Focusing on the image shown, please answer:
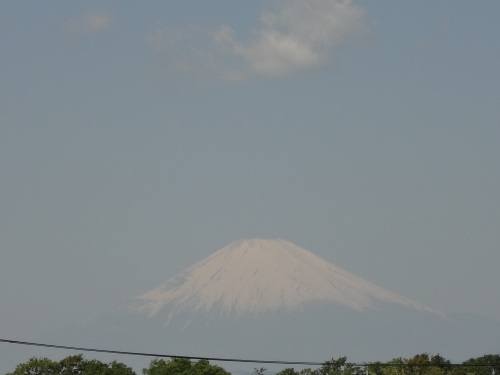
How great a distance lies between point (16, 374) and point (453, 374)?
176 feet

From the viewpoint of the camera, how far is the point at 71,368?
432ft

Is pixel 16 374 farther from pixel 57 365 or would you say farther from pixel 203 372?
pixel 203 372

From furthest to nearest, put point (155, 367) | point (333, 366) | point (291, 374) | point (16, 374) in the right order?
point (291, 374) < point (333, 366) < point (155, 367) < point (16, 374)

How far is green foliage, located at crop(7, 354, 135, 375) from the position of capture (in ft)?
418

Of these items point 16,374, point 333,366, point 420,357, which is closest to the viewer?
point 16,374

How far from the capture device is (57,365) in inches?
5153

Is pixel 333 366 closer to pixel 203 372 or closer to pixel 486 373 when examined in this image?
pixel 486 373

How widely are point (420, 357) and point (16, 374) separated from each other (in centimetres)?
5497

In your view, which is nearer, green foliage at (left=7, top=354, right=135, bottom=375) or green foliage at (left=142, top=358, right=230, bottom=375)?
green foliage at (left=7, top=354, right=135, bottom=375)

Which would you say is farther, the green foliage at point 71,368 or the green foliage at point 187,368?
the green foliage at point 187,368

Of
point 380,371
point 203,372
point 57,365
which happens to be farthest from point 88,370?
point 380,371

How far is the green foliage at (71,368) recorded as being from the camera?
128 m

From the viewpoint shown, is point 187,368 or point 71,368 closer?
point 187,368

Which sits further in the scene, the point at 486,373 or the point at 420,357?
the point at 486,373
